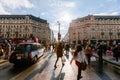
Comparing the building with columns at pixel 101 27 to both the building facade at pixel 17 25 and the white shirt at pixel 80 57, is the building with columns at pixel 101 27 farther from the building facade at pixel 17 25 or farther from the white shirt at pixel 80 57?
the white shirt at pixel 80 57

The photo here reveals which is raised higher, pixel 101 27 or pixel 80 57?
pixel 101 27

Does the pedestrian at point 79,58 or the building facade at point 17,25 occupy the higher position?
the building facade at point 17,25

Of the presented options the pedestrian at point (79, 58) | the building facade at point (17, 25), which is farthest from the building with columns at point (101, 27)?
the pedestrian at point (79, 58)

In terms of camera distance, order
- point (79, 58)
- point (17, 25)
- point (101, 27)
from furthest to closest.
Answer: point (101, 27)
point (17, 25)
point (79, 58)

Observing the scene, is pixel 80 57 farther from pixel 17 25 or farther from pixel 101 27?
pixel 101 27

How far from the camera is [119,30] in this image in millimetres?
136750

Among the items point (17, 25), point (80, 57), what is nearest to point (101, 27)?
point (17, 25)

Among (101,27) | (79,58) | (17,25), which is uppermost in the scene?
(17,25)

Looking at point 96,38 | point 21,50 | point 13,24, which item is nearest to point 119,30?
point 96,38

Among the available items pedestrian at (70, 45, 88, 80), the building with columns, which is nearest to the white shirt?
pedestrian at (70, 45, 88, 80)

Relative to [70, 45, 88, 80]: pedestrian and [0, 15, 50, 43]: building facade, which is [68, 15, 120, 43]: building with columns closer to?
[0, 15, 50, 43]: building facade

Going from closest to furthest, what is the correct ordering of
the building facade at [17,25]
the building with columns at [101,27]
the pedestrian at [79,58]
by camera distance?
1. the pedestrian at [79,58]
2. the building facade at [17,25]
3. the building with columns at [101,27]

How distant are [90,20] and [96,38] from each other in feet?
43.7

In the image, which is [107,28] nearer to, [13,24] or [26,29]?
[26,29]
